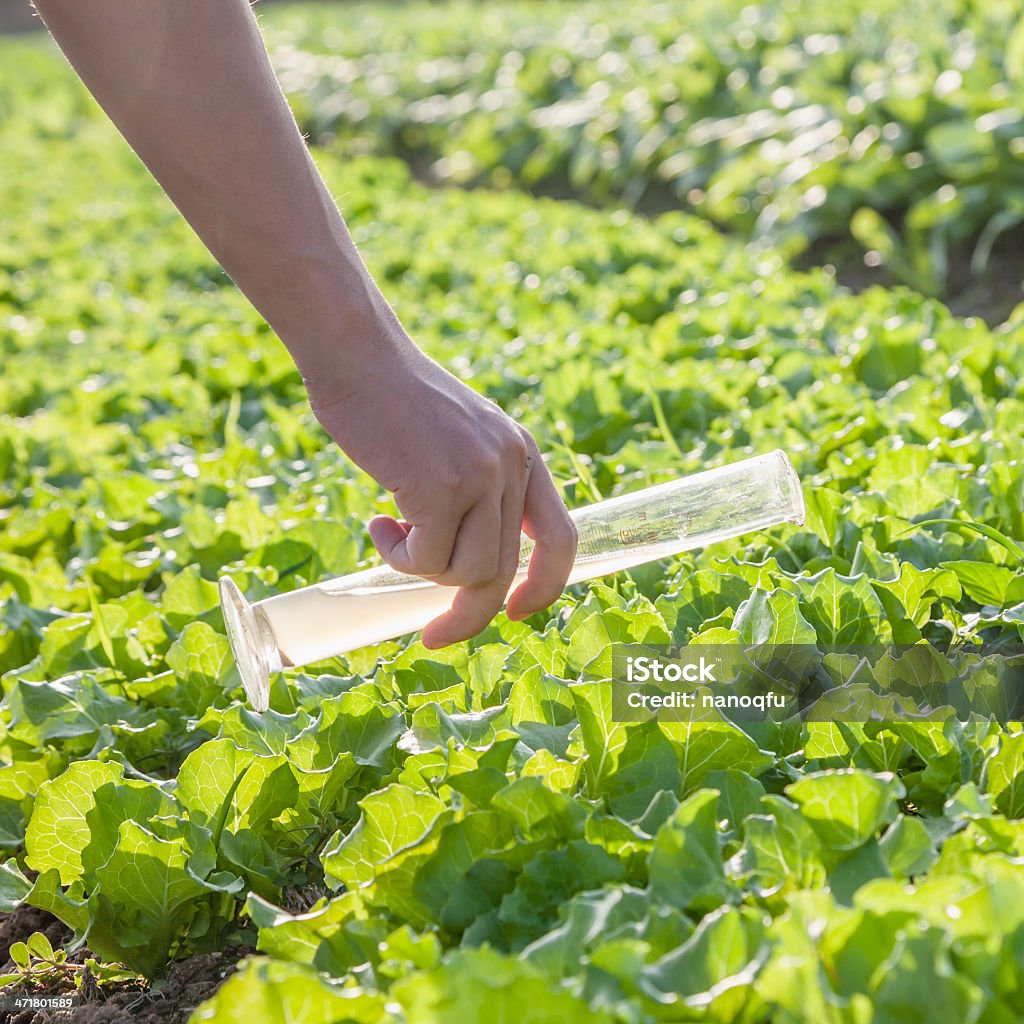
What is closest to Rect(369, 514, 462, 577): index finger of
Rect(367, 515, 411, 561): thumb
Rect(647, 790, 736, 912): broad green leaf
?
Rect(367, 515, 411, 561): thumb

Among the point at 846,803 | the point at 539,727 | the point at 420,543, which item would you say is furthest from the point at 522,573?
the point at 846,803

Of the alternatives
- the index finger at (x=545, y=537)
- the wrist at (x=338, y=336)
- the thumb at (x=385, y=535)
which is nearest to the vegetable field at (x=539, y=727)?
the index finger at (x=545, y=537)

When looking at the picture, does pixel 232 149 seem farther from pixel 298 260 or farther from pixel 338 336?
pixel 338 336

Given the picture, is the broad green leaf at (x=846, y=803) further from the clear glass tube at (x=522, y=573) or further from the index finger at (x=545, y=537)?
the clear glass tube at (x=522, y=573)

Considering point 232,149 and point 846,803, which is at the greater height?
point 232,149

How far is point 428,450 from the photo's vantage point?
1626mm

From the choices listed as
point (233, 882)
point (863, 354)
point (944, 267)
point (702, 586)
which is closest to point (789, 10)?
point (944, 267)

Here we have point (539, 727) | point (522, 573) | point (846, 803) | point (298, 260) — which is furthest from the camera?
point (522, 573)

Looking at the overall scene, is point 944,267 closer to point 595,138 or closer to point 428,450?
point 595,138

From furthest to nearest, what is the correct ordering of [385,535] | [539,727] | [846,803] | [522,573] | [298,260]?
[522,573]
[539,727]
[385,535]
[298,260]
[846,803]

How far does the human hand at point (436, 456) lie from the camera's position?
Result: 163 cm

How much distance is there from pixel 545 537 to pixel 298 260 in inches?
19.1

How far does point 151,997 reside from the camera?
193cm

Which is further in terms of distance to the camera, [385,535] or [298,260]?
[385,535]
